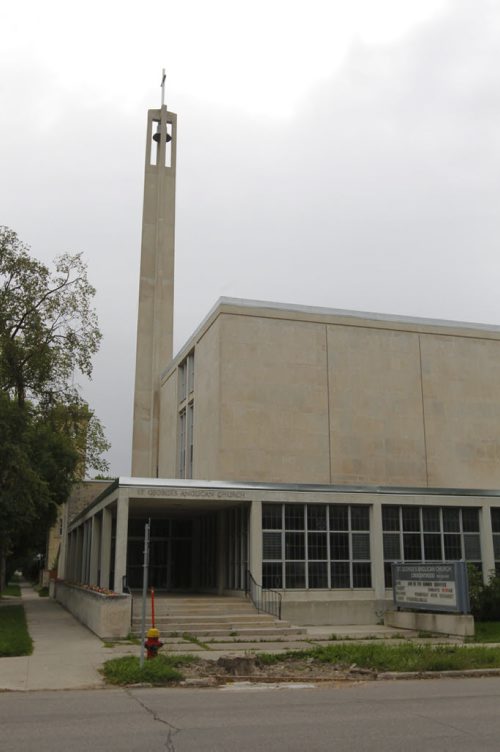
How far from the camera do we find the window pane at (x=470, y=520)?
88.6 ft

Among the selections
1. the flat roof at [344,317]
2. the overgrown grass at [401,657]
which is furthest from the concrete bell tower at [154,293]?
the overgrown grass at [401,657]

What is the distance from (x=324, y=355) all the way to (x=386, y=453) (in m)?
5.07

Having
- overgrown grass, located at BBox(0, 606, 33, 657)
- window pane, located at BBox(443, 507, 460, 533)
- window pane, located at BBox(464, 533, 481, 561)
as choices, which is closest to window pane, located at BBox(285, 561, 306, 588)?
window pane, located at BBox(443, 507, 460, 533)

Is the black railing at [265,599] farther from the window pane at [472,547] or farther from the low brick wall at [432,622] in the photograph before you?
the window pane at [472,547]

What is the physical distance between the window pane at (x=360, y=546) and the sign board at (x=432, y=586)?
2.27 meters

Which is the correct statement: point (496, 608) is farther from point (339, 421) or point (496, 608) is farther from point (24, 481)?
point (24, 481)

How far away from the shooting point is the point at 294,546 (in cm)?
2545

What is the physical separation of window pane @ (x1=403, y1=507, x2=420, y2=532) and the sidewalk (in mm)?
11284

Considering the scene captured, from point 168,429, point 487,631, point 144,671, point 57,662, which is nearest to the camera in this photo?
point 144,671

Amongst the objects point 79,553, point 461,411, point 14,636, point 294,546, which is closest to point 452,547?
point 294,546

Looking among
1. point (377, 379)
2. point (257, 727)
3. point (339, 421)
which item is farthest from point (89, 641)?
point (377, 379)

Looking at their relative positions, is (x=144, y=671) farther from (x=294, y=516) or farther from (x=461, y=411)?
(x=461, y=411)

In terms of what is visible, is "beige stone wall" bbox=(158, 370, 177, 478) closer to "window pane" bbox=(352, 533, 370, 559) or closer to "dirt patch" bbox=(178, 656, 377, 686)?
"window pane" bbox=(352, 533, 370, 559)

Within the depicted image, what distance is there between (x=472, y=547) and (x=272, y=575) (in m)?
7.42
